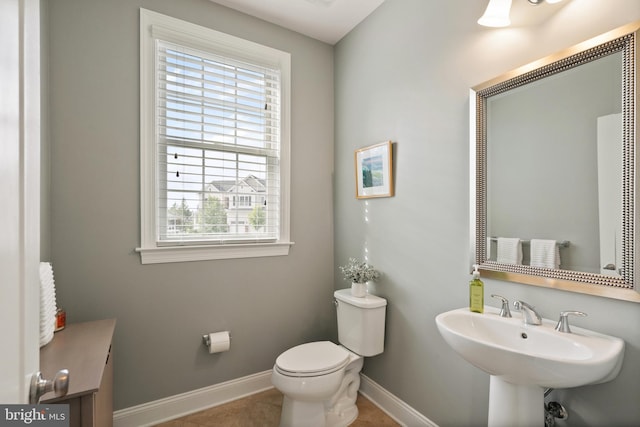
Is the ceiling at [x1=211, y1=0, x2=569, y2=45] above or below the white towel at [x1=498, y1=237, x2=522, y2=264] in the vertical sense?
above

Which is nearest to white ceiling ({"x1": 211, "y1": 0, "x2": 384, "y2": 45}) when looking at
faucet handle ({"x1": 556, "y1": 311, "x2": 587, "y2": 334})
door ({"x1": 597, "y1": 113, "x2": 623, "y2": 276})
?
door ({"x1": 597, "y1": 113, "x2": 623, "y2": 276})

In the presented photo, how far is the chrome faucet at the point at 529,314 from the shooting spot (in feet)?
4.13

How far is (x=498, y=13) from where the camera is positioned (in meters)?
1.37

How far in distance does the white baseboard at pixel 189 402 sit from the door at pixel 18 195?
1561mm

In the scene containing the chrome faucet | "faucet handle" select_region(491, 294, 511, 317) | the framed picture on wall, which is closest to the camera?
the chrome faucet

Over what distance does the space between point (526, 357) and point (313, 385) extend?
1.11 metres

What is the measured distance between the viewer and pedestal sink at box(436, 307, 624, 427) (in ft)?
3.18

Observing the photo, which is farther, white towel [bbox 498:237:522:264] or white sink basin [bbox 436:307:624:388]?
white towel [bbox 498:237:522:264]

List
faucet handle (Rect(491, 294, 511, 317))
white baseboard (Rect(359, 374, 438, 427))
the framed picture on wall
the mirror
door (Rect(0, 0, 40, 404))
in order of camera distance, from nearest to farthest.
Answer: door (Rect(0, 0, 40, 404)) < the mirror < faucet handle (Rect(491, 294, 511, 317)) < white baseboard (Rect(359, 374, 438, 427)) < the framed picture on wall

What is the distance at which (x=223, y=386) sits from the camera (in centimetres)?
217

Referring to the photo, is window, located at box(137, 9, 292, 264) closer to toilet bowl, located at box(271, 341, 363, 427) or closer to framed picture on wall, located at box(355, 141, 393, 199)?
framed picture on wall, located at box(355, 141, 393, 199)

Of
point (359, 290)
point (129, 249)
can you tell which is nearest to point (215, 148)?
point (129, 249)

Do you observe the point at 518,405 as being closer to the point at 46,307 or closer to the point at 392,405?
the point at 392,405

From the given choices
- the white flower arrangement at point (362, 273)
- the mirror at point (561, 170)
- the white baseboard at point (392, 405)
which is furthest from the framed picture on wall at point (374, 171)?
the white baseboard at point (392, 405)
